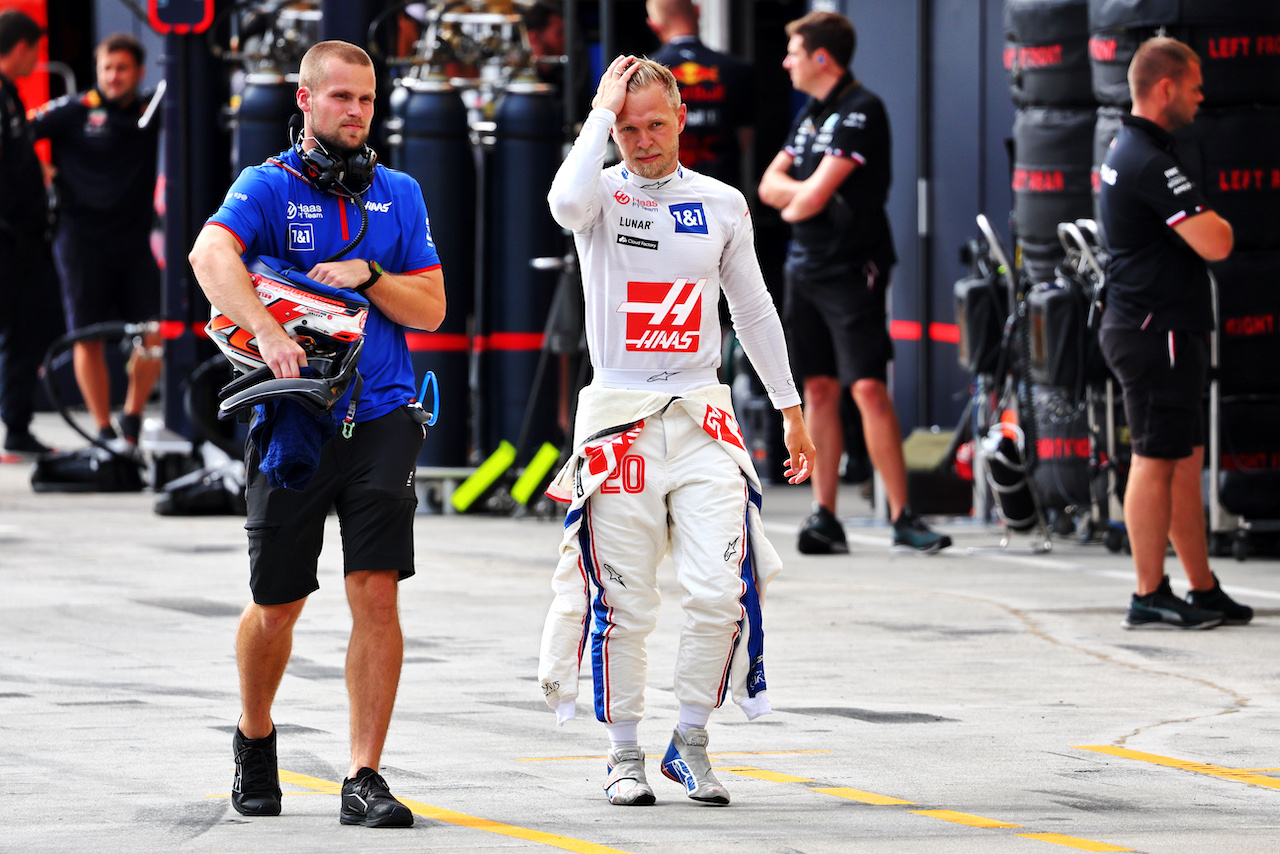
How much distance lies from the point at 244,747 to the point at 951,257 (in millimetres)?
8763

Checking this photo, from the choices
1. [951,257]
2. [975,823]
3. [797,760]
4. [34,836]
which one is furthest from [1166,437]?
[951,257]

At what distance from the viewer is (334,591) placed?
9125 millimetres

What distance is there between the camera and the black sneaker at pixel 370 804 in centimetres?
487

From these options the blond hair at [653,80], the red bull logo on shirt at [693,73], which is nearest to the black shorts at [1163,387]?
the blond hair at [653,80]

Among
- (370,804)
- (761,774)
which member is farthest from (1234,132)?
(370,804)

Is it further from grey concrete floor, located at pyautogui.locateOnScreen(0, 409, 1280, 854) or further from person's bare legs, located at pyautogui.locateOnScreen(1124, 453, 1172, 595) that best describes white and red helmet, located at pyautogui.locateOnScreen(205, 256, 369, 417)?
person's bare legs, located at pyautogui.locateOnScreen(1124, 453, 1172, 595)

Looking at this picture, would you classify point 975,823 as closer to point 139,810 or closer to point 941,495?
point 139,810

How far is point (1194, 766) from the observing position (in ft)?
18.3

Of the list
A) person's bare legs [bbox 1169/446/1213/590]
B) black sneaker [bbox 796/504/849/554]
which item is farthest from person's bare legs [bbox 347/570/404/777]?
black sneaker [bbox 796/504/849/554]

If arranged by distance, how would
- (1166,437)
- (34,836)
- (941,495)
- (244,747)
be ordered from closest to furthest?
(34,836), (244,747), (1166,437), (941,495)

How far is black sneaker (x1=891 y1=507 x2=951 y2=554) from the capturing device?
10.3 metres

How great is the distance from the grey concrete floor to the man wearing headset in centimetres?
26

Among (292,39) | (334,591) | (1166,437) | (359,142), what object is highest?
(292,39)

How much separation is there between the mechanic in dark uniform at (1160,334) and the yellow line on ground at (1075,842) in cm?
323
